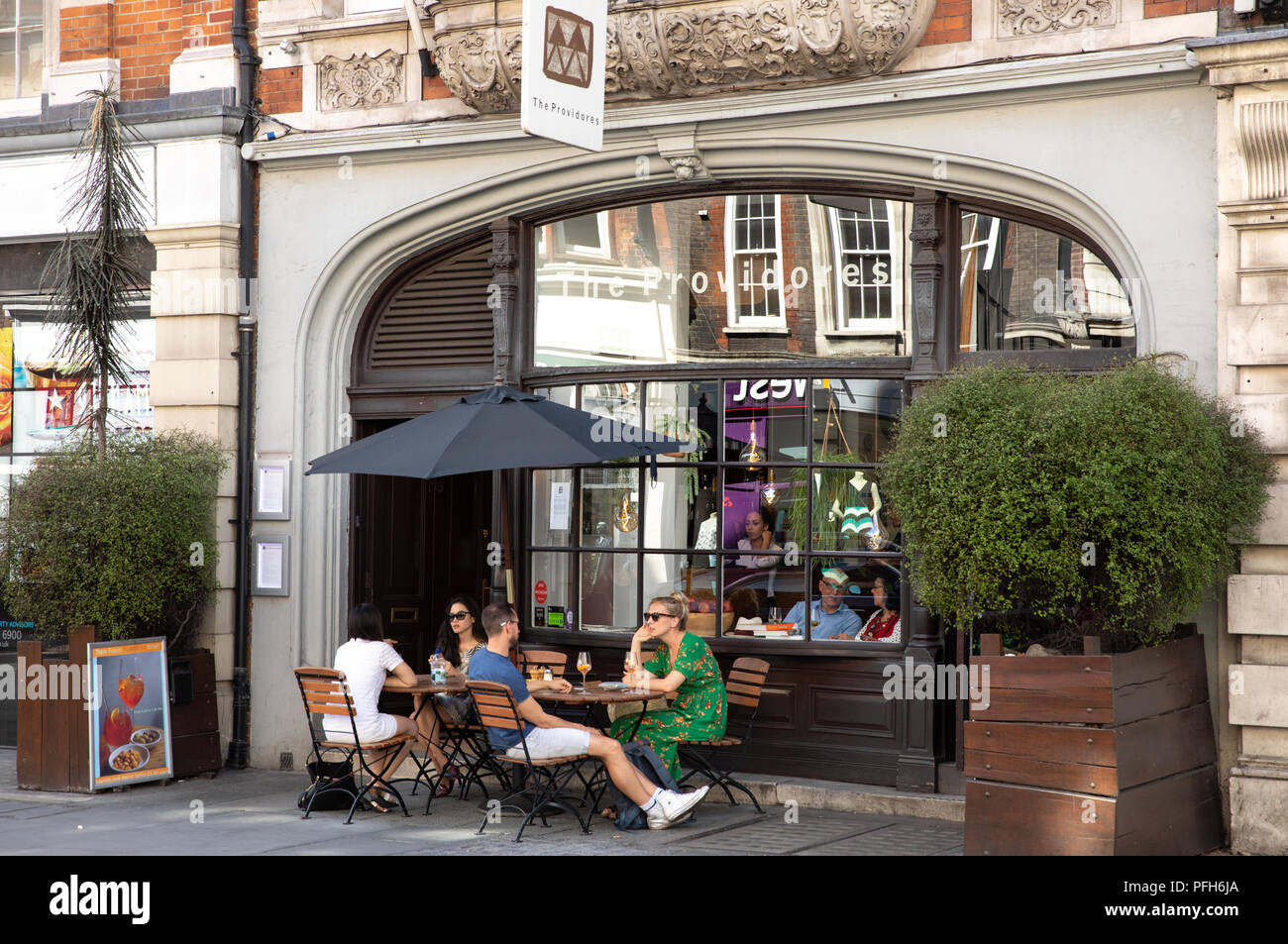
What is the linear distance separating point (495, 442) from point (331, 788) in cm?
234

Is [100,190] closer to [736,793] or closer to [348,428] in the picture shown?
[348,428]

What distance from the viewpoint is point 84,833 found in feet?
26.2

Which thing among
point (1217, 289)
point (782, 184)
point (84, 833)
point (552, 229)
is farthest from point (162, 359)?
point (1217, 289)

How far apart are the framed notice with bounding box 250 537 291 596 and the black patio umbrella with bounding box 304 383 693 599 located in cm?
152

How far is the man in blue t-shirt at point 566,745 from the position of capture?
786 centimetres

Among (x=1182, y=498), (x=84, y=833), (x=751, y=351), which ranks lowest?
(x=84, y=833)

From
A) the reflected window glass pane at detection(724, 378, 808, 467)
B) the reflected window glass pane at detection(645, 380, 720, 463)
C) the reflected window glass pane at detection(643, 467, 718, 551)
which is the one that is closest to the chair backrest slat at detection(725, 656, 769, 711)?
the reflected window glass pane at detection(643, 467, 718, 551)

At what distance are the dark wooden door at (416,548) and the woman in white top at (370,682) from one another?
6.49 ft

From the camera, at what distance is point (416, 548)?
11305 mm

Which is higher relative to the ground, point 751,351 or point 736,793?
point 751,351

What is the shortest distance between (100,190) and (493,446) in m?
3.82

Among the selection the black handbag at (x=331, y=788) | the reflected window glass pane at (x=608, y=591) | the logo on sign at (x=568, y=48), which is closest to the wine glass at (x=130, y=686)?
the black handbag at (x=331, y=788)

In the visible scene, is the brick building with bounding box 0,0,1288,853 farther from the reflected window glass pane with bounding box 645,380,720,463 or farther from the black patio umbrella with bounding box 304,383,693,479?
the black patio umbrella with bounding box 304,383,693,479

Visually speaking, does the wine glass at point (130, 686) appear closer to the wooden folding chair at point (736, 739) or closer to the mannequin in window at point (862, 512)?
the wooden folding chair at point (736, 739)
